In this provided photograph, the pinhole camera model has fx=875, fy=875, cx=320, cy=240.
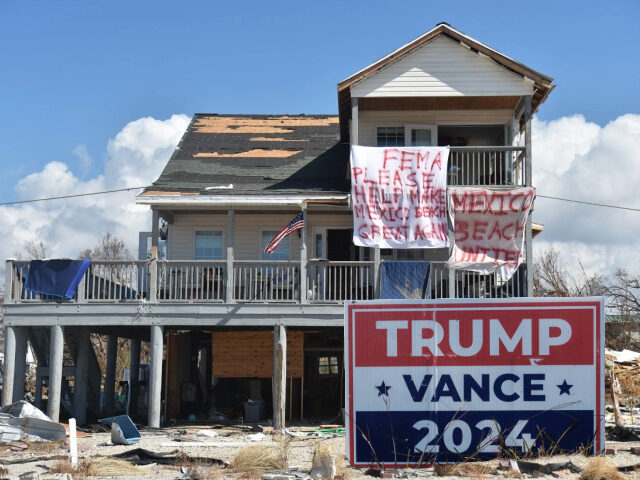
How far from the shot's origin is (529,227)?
1922 cm

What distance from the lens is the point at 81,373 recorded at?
856 inches

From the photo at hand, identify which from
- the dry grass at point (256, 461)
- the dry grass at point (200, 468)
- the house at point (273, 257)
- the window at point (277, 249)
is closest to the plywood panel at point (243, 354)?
the house at point (273, 257)

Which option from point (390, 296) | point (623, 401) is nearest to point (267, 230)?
point (390, 296)

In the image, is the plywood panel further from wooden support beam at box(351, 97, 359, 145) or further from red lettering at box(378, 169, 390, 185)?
wooden support beam at box(351, 97, 359, 145)

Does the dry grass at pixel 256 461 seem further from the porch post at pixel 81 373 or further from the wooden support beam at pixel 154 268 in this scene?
the porch post at pixel 81 373

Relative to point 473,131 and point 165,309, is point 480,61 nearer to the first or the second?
point 473,131

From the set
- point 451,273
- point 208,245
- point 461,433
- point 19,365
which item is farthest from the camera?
point 208,245

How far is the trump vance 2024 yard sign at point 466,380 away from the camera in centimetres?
1011

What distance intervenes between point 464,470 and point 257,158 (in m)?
13.6

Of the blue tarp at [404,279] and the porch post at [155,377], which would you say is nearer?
the blue tarp at [404,279]

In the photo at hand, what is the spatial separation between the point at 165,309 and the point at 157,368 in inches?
51.7

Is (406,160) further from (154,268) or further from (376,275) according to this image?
(154,268)

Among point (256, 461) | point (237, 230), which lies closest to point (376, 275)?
point (237, 230)

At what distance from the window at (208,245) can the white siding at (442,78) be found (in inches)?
218
